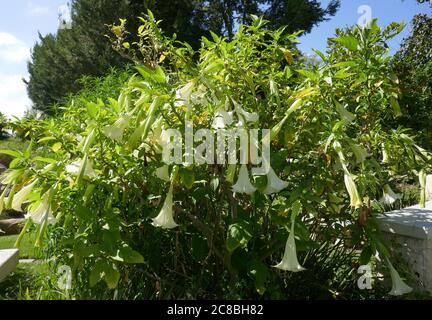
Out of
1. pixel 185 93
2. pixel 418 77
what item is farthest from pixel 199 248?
pixel 418 77

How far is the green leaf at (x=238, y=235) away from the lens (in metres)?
1.74

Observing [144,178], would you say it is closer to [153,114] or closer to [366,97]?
[153,114]

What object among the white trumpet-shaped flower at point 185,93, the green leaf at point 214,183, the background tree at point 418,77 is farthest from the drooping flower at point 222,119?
the background tree at point 418,77

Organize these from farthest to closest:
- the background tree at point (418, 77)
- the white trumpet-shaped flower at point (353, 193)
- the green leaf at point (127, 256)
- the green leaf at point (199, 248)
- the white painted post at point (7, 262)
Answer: the background tree at point (418, 77), the white painted post at point (7, 262), the green leaf at point (199, 248), the green leaf at point (127, 256), the white trumpet-shaped flower at point (353, 193)

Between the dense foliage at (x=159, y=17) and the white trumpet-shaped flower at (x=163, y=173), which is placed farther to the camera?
the dense foliage at (x=159, y=17)

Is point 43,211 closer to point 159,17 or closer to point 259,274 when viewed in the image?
point 259,274

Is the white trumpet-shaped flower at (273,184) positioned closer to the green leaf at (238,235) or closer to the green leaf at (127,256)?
the green leaf at (238,235)

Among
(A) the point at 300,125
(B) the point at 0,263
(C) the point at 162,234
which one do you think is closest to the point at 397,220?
(A) the point at 300,125

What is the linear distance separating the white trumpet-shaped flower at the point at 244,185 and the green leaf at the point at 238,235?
9.7 inches

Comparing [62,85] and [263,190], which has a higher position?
[62,85]

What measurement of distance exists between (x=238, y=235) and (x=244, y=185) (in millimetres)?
274

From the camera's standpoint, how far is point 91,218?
5.76 feet

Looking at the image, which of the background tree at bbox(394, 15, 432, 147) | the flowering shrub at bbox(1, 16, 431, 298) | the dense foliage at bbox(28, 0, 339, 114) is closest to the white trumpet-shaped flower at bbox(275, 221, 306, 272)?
the flowering shrub at bbox(1, 16, 431, 298)
